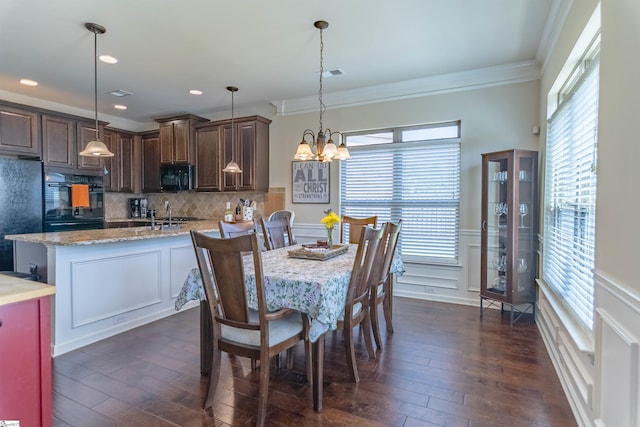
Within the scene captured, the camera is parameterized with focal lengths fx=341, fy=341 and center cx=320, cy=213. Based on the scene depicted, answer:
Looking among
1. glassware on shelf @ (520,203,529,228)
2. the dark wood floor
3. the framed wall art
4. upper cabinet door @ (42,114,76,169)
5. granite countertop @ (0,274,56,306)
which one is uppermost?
upper cabinet door @ (42,114,76,169)

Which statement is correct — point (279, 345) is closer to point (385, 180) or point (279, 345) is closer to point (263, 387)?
point (263, 387)

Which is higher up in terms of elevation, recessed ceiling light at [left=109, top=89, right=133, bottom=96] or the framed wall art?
recessed ceiling light at [left=109, top=89, right=133, bottom=96]

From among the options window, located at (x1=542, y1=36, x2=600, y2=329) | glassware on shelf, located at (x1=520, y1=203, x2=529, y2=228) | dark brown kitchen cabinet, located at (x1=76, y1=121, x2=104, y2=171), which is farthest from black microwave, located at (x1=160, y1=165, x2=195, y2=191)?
window, located at (x1=542, y1=36, x2=600, y2=329)

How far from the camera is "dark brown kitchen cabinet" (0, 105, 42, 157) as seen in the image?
4.32 metres

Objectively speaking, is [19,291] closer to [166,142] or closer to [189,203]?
[166,142]

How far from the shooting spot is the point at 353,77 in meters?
4.09

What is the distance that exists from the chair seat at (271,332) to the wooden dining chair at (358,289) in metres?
0.37

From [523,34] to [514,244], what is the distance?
1.95m

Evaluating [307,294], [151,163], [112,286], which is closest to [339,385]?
[307,294]

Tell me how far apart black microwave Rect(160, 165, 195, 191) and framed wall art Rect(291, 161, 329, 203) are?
5.83 ft

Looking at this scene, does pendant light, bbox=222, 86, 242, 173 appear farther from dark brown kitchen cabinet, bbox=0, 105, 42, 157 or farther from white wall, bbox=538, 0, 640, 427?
white wall, bbox=538, 0, 640, 427

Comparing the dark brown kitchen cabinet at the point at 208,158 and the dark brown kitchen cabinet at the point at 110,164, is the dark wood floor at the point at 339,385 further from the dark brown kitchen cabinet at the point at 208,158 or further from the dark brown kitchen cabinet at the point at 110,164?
the dark brown kitchen cabinet at the point at 110,164

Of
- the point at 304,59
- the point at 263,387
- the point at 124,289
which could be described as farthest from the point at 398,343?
the point at 304,59

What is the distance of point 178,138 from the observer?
561cm
